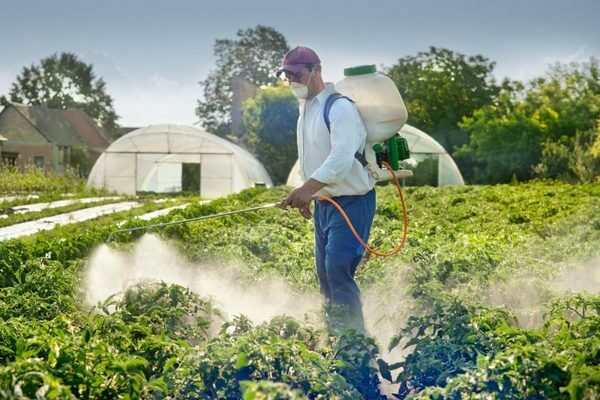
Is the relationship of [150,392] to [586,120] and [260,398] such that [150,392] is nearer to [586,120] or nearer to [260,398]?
[260,398]

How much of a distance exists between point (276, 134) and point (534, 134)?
423 inches

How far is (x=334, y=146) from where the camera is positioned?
18.7 feet

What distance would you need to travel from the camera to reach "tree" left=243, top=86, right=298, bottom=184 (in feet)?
137

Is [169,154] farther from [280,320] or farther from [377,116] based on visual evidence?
[280,320]

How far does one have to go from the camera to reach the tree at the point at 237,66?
6388cm

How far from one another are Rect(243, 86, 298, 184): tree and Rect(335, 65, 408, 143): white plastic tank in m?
35.5

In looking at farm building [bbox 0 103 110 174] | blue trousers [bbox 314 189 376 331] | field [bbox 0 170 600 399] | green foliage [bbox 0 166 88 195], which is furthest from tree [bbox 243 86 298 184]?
blue trousers [bbox 314 189 376 331]

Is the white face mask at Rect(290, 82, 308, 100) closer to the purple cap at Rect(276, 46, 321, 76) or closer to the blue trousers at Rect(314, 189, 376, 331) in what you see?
the purple cap at Rect(276, 46, 321, 76)

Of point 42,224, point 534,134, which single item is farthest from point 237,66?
point 42,224

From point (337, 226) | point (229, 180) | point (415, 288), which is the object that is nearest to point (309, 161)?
point (337, 226)

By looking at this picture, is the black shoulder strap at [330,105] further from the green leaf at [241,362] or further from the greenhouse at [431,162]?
the greenhouse at [431,162]

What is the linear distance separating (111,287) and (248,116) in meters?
36.5

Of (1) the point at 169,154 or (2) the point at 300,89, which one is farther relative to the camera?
(1) the point at 169,154

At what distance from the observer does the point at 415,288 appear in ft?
20.7
